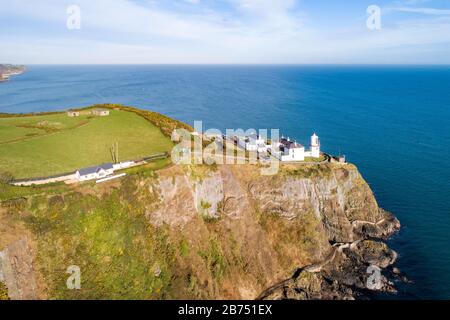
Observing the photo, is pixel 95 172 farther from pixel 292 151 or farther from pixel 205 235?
pixel 292 151

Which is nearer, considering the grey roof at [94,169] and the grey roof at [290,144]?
the grey roof at [94,169]

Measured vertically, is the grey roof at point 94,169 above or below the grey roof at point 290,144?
below

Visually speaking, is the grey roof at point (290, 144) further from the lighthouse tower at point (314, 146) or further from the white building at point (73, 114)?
the white building at point (73, 114)

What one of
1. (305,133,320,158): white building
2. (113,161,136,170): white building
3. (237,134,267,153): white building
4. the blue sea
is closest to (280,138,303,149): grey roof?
(305,133,320,158): white building

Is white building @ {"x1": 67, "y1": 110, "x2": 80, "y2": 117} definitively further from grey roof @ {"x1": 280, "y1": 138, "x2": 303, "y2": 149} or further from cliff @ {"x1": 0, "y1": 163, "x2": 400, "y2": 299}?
grey roof @ {"x1": 280, "y1": 138, "x2": 303, "y2": 149}

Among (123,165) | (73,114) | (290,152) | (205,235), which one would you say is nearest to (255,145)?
(290,152)

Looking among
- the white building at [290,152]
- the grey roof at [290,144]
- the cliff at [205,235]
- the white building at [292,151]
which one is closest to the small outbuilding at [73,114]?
the cliff at [205,235]
